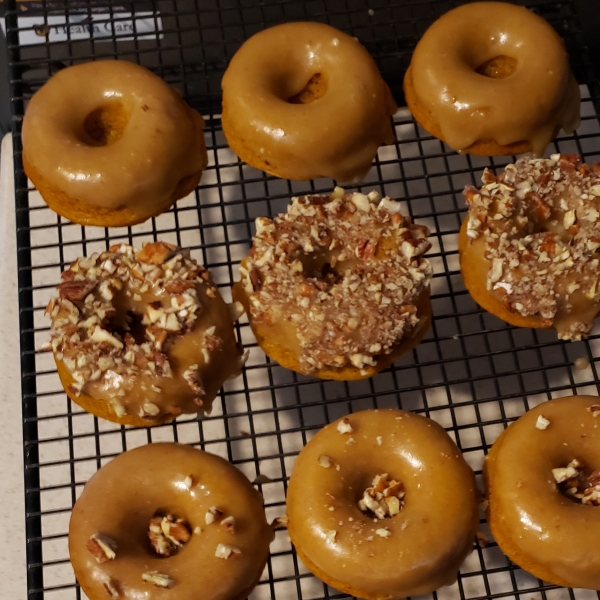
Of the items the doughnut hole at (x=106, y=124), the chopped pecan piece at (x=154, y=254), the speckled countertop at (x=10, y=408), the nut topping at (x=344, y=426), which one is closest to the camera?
the nut topping at (x=344, y=426)

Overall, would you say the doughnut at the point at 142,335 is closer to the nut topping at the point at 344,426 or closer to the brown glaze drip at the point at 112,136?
the brown glaze drip at the point at 112,136

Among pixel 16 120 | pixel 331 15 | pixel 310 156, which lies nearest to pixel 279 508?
pixel 310 156

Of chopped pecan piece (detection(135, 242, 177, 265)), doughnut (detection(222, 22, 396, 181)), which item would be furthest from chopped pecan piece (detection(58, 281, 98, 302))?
doughnut (detection(222, 22, 396, 181))

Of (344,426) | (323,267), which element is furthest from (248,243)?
(344,426)

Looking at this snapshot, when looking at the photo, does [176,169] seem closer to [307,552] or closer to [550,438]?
[307,552]

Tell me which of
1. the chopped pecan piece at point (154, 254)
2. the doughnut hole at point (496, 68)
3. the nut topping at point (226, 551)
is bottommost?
the nut topping at point (226, 551)

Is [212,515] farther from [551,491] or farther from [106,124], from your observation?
[106,124]

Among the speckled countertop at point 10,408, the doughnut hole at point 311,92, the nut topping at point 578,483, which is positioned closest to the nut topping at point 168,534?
the speckled countertop at point 10,408
